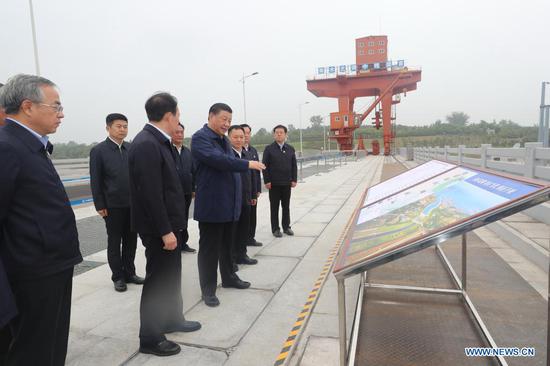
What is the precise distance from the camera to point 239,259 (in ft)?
14.1

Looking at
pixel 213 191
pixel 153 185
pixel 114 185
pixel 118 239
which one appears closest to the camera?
pixel 153 185

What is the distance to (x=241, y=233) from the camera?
4125mm

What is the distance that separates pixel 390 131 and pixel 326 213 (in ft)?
107

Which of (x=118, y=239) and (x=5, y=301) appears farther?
(x=118, y=239)

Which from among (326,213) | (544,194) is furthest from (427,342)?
(326,213)

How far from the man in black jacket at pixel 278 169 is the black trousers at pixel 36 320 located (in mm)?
3722

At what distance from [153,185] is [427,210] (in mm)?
1681

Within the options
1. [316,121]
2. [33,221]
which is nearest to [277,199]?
[33,221]

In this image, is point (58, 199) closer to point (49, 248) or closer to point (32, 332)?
point (49, 248)

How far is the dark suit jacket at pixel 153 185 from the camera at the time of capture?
90.2 inches

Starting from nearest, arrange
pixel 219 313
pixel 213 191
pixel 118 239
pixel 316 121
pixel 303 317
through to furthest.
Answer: pixel 303 317 → pixel 219 313 → pixel 213 191 → pixel 118 239 → pixel 316 121

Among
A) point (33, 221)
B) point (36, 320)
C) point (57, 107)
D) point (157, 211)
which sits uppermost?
point (57, 107)

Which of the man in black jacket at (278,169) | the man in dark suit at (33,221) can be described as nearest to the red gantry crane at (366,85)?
the man in black jacket at (278,169)

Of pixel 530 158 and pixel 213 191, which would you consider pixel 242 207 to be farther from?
pixel 530 158
